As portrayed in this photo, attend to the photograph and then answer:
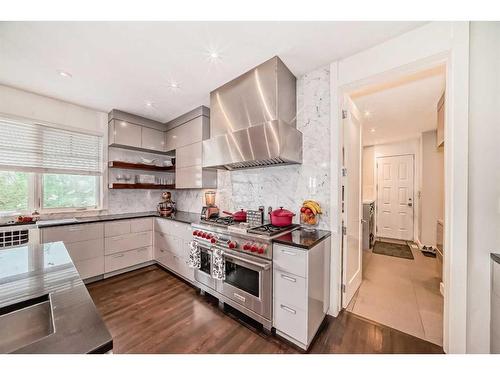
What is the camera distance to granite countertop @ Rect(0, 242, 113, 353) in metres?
0.55

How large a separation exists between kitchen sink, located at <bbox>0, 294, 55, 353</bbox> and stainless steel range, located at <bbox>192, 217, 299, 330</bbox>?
1287 mm

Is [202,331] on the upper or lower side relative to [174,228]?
lower

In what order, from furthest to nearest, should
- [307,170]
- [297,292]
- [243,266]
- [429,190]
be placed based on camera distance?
[429,190] → [307,170] → [243,266] → [297,292]

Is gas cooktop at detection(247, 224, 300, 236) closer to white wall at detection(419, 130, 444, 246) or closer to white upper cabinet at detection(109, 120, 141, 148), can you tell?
white upper cabinet at detection(109, 120, 141, 148)

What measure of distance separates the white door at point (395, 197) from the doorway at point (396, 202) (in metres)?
0.02

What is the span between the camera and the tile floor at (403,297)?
1804 millimetres

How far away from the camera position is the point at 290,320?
1571 millimetres

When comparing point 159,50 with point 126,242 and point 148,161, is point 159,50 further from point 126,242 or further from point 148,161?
point 126,242

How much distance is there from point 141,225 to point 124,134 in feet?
4.86

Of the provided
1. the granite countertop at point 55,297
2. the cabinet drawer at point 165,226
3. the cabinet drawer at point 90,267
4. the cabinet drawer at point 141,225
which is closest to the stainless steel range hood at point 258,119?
the cabinet drawer at point 165,226

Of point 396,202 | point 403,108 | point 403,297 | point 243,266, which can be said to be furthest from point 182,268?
point 396,202

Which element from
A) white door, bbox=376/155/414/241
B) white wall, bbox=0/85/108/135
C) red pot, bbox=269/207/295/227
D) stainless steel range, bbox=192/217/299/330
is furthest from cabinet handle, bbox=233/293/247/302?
white door, bbox=376/155/414/241

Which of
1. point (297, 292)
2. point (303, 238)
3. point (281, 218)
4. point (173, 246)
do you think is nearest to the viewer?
point (297, 292)

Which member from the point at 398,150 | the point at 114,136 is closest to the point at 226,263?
the point at 114,136
